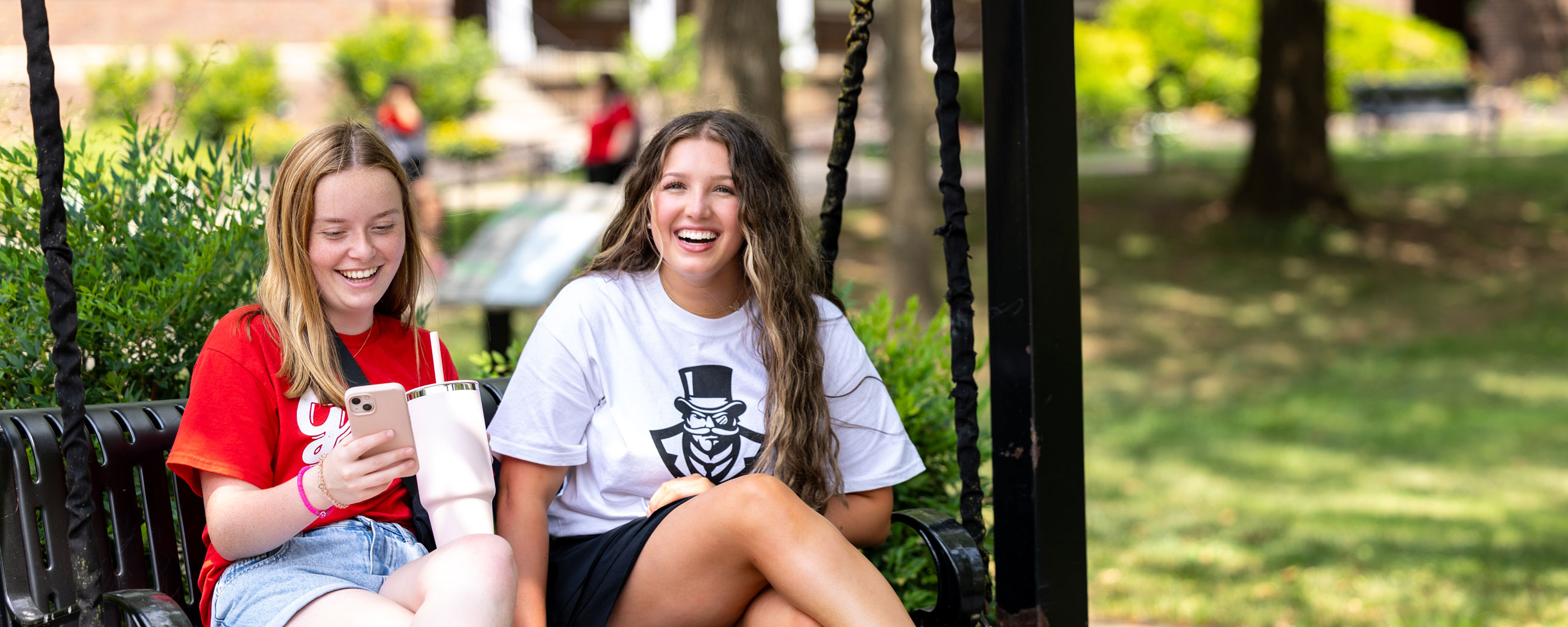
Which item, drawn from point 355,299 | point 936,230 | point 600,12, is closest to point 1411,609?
point 936,230

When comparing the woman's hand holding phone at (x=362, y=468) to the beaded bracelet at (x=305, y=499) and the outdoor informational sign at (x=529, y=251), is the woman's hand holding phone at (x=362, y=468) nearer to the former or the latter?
the beaded bracelet at (x=305, y=499)

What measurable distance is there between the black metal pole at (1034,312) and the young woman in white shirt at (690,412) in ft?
0.90

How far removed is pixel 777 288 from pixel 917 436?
31.3 inches

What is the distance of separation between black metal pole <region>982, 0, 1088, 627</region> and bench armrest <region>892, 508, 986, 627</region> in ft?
0.46

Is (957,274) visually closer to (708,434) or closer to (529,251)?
(708,434)

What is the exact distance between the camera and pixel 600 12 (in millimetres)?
24938

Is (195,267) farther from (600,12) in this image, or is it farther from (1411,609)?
(600,12)

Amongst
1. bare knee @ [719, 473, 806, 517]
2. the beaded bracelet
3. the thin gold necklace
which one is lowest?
bare knee @ [719, 473, 806, 517]

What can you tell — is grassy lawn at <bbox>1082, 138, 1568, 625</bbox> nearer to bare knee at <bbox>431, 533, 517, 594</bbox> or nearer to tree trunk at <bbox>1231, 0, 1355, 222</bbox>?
tree trunk at <bbox>1231, 0, 1355, 222</bbox>

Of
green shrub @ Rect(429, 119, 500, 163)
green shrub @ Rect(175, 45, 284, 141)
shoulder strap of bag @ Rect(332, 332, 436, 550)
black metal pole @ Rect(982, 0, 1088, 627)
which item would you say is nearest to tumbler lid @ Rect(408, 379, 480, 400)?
shoulder strap of bag @ Rect(332, 332, 436, 550)

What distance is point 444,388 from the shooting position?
202 cm

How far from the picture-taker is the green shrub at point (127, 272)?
2.51 m

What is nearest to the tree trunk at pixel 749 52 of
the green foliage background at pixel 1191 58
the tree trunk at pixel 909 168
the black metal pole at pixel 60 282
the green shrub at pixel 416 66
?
the tree trunk at pixel 909 168

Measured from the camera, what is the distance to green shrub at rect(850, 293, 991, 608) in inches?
121
